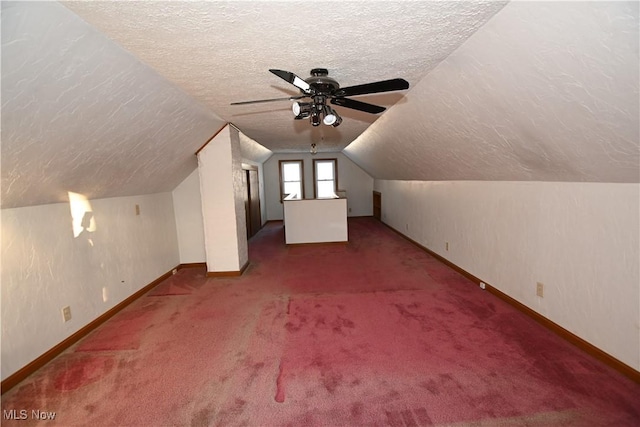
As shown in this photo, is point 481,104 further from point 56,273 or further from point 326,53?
point 56,273

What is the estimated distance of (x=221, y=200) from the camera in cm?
397

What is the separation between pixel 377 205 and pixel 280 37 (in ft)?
23.5

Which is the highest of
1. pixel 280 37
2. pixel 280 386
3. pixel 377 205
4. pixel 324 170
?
pixel 280 37

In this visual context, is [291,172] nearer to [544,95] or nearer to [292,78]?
[292,78]

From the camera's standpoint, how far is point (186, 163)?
12.8ft

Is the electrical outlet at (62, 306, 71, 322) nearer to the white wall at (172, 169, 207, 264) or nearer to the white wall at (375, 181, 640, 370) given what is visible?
the white wall at (172, 169, 207, 264)

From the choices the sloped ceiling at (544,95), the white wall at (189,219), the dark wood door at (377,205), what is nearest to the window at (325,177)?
the dark wood door at (377,205)

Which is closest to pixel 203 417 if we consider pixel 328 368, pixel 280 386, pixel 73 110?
pixel 280 386

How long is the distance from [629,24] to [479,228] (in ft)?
8.64

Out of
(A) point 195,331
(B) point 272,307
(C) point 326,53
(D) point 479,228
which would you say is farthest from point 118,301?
(D) point 479,228

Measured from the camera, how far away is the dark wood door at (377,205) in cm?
819

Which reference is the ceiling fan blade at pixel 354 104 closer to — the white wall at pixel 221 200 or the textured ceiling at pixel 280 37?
the textured ceiling at pixel 280 37

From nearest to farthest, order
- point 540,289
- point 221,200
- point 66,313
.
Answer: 1. point 66,313
2. point 540,289
3. point 221,200

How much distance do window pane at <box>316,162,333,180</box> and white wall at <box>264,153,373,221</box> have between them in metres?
0.22
